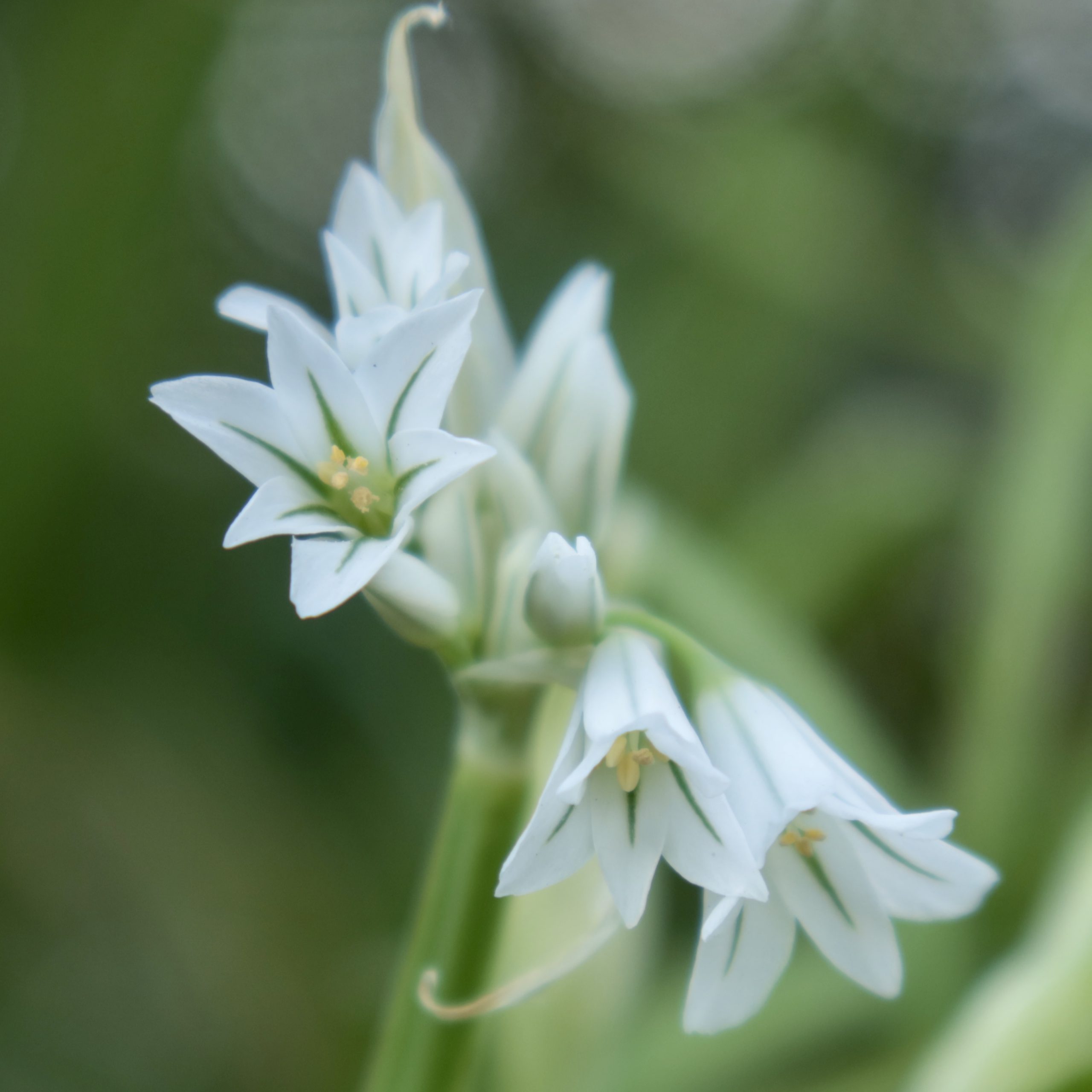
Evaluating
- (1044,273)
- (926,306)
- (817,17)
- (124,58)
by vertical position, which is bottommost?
(124,58)

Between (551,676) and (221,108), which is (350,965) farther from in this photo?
(221,108)

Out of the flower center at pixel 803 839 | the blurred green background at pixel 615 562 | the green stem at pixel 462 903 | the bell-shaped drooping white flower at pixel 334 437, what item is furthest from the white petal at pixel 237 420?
the blurred green background at pixel 615 562

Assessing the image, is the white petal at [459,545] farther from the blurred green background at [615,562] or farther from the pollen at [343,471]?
the blurred green background at [615,562]

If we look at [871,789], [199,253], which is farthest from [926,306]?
[871,789]

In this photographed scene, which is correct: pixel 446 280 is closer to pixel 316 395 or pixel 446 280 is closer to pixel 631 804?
pixel 316 395

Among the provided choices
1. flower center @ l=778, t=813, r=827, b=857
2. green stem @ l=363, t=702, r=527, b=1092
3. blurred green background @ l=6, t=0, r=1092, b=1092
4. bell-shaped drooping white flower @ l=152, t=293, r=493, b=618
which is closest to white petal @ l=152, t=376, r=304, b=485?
bell-shaped drooping white flower @ l=152, t=293, r=493, b=618

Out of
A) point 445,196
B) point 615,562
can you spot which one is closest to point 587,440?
point 445,196
